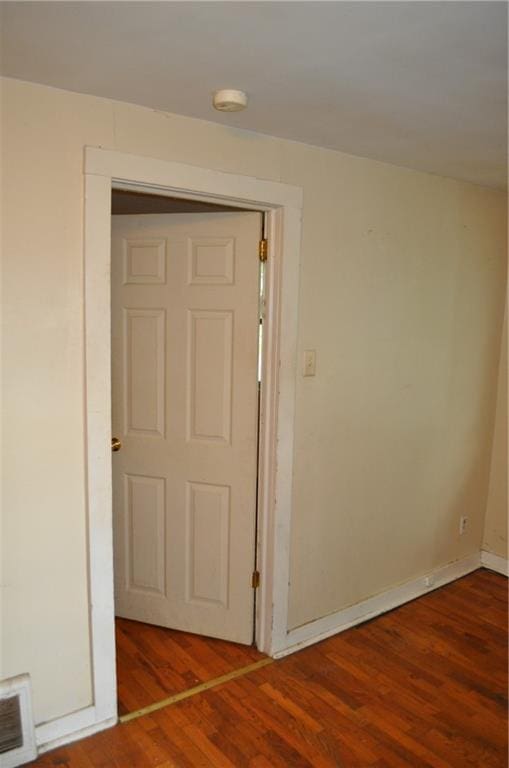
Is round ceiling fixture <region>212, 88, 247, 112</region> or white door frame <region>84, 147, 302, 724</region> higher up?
round ceiling fixture <region>212, 88, 247, 112</region>

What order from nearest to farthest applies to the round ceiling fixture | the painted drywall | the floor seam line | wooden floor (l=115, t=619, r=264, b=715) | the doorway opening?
the round ceiling fixture < the floor seam line < wooden floor (l=115, t=619, r=264, b=715) < the doorway opening < the painted drywall

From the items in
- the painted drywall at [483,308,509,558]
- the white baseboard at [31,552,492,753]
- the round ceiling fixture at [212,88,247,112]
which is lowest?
the white baseboard at [31,552,492,753]

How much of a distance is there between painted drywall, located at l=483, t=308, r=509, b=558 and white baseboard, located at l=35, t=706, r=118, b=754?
2.39 m

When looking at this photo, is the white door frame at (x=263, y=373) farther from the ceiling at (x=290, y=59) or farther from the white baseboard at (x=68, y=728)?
the ceiling at (x=290, y=59)

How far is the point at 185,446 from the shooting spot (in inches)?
98.1

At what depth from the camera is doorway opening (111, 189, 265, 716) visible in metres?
2.35

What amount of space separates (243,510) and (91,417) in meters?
0.88

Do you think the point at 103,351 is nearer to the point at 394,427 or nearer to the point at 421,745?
the point at 394,427

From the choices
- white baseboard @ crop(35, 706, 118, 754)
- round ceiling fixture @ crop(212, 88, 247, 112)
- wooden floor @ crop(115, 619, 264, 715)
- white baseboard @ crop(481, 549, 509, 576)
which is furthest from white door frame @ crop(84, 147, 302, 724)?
white baseboard @ crop(481, 549, 509, 576)

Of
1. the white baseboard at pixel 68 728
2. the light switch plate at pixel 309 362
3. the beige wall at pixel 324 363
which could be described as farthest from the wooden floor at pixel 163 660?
the light switch plate at pixel 309 362

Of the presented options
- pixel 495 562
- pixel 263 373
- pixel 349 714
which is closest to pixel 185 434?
pixel 263 373

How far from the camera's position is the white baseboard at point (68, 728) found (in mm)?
1917

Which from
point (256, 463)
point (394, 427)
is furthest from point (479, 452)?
point (256, 463)

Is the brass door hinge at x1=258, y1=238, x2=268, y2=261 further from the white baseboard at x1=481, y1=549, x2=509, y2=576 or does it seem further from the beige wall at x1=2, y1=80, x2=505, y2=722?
the white baseboard at x1=481, y1=549, x2=509, y2=576
